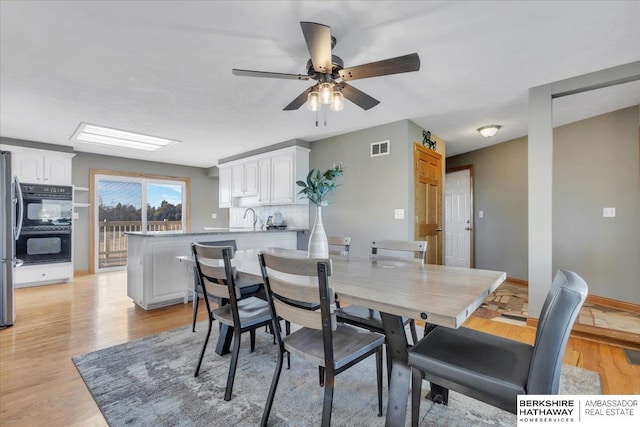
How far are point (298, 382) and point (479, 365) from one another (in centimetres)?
120

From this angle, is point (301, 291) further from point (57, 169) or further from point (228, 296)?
point (57, 169)

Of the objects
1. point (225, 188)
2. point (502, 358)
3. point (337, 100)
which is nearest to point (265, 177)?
point (225, 188)

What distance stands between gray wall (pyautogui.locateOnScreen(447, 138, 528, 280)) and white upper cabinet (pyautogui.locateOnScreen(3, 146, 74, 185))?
23.0 feet

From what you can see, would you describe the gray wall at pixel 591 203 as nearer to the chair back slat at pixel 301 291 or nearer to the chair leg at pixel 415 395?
the chair leg at pixel 415 395

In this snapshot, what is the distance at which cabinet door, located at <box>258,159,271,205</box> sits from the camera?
499 centimetres

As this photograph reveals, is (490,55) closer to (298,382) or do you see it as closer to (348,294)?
(348,294)

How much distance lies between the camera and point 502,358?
1.27 m

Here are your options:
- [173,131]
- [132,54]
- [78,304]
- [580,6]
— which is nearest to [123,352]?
[78,304]

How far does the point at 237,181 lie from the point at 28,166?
3.14 meters

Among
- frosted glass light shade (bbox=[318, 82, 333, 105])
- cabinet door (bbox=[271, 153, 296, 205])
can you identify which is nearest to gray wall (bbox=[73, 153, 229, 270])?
cabinet door (bbox=[271, 153, 296, 205])

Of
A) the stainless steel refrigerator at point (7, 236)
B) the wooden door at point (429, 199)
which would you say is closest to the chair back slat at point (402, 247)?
the wooden door at point (429, 199)

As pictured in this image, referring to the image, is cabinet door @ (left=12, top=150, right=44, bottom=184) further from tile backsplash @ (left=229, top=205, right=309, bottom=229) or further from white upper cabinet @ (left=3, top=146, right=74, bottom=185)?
tile backsplash @ (left=229, top=205, right=309, bottom=229)

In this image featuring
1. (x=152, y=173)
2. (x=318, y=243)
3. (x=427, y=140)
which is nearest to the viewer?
(x=318, y=243)

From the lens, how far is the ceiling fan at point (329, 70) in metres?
1.54
